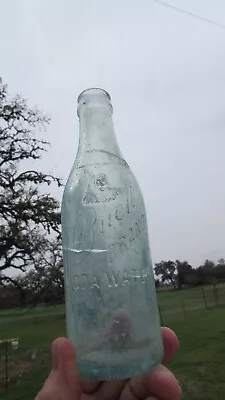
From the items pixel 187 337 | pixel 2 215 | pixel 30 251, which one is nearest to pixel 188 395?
pixel 187 337

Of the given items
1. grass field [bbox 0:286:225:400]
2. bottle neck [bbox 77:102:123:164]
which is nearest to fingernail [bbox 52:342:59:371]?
bottle neck [bbox 77:102:123:164]

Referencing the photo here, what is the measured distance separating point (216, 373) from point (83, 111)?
176 inches

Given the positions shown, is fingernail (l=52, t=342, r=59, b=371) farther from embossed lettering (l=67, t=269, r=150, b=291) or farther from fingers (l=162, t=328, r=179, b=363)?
fingers (l=162, t=328, r=179, b=363)

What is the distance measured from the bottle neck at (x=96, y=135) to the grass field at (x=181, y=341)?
3.28m

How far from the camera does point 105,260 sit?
2.43 feet

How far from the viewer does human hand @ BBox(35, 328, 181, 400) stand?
665 millimetres

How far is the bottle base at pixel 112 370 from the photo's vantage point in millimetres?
657

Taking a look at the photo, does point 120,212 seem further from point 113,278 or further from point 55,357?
point 55,357

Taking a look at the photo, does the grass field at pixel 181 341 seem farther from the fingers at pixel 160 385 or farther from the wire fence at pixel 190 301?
the fingers at pixel 160 385

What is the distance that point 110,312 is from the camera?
0.70 metres

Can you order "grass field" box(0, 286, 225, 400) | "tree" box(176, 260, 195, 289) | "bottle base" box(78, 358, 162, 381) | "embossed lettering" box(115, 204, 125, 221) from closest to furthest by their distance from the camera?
"bottle base" box(78, 358, 162, 381), "embossed lettering" box(115, 204, 125, 221), "grass field" box(0, 286, 225, 400), "tree" box(176, 260, 195, 289)

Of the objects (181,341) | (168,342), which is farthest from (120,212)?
(181,341)

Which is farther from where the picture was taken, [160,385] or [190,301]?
[190,301]

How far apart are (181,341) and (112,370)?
5810 mm
